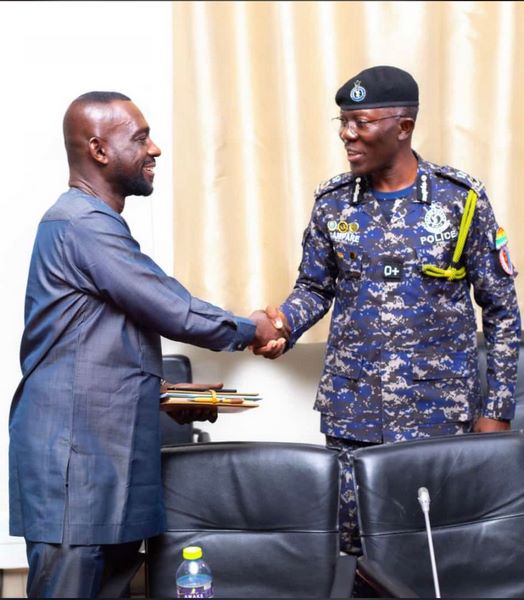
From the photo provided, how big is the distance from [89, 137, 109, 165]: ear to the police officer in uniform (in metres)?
0.79

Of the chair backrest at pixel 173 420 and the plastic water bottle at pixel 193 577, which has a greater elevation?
the chair backrest at pixel 173 420

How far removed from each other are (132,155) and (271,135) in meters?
1.21

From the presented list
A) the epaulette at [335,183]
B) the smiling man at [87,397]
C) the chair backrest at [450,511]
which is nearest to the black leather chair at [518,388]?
the epaulette at [335,183]

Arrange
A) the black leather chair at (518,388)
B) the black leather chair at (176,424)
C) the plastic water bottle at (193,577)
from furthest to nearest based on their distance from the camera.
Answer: the black leather chair at (176,424)
the black leather chair at (518,388)
the plastic water bottle at (193,577)

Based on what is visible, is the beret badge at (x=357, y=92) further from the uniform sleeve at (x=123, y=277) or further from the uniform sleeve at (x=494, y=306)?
the uniform sleeve at (x=123, y=277)

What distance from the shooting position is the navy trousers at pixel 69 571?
2.31 m

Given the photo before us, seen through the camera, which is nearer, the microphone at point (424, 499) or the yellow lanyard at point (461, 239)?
the microphone at point (424, 499)

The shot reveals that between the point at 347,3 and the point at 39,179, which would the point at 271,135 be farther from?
the point at 39,179

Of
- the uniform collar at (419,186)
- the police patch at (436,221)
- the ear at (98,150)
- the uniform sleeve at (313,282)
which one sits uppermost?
the ear at (98,150)

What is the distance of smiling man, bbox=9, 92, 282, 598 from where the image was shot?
2342 mm

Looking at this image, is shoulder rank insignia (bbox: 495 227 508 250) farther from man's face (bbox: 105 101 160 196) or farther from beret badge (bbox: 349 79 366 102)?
man's face (bbox: 105 101 160 196)

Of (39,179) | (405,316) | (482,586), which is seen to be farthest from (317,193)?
(482,586)

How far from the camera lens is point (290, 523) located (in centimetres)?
250

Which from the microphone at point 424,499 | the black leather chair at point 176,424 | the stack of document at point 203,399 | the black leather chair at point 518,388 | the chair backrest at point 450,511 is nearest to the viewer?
the microphone at point 424,499
